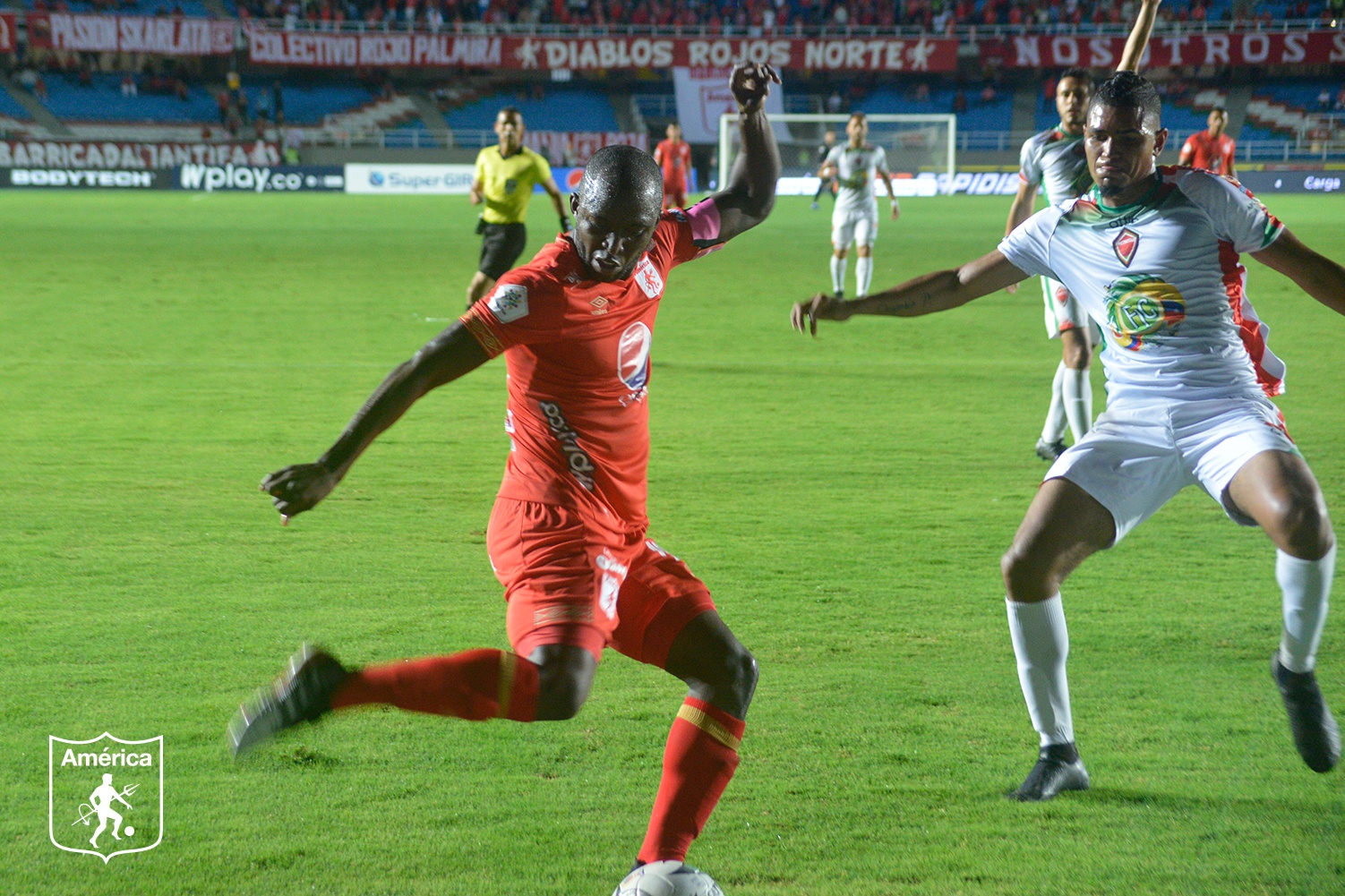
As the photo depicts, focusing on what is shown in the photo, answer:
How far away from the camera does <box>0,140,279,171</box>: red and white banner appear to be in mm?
36594

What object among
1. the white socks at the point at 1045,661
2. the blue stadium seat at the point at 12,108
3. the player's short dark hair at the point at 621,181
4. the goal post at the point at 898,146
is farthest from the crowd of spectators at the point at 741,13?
the player's short dark hair at the point at 621,181

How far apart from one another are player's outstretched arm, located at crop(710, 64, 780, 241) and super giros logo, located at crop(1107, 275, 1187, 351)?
1118 millimetres

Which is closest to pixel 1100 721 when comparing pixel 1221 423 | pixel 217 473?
pixel 1221 423

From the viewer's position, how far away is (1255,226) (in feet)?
12.1

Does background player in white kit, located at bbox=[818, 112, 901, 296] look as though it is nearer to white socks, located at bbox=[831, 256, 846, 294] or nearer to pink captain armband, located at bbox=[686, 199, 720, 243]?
white socks, located at bbox=[831, 256, 846, 294]

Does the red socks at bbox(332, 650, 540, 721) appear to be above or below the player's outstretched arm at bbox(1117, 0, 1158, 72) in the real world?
below

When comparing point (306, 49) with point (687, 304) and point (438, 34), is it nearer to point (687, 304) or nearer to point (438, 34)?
point (438, 34)

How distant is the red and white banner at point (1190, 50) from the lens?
1722 inches

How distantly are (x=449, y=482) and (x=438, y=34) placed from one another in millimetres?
42068

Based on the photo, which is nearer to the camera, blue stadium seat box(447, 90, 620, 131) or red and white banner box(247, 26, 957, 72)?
red and white banner box(247, 26, 957, 72)

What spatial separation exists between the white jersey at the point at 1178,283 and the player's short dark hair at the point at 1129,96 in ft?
0.71

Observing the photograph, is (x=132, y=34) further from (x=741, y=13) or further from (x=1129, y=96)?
(x=1129, y=96)

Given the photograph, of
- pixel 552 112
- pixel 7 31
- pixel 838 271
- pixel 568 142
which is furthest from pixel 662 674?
pixel 7 31


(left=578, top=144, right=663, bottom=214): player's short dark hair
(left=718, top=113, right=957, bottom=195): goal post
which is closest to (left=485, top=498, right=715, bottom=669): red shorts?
(left=578, top=144, right=663, bottom=214): player's short dark hair
